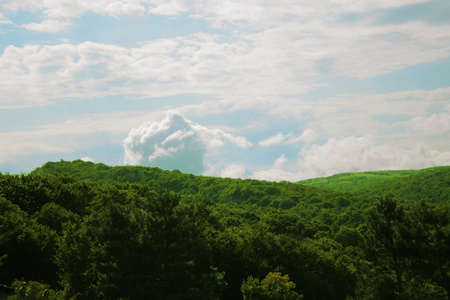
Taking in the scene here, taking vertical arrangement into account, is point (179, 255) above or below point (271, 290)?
above

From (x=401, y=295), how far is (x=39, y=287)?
3371cm

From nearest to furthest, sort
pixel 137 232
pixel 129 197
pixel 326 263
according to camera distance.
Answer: pixel 137 232, pixel 326 263, pixel 129 197

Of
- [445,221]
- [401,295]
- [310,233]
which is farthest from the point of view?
[310,233]

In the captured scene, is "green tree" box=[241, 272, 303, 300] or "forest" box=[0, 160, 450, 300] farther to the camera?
"green tree" box=[241, 272, 303, 300]

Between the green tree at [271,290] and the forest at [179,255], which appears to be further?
the green tree at [271,290]

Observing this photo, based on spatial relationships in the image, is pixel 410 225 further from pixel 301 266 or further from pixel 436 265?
pixel 301 266

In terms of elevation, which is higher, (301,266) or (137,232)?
(137,232)

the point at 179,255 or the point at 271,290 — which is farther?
the point at 271,290

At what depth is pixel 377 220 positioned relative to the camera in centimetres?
4484

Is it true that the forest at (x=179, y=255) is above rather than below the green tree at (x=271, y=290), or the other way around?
above

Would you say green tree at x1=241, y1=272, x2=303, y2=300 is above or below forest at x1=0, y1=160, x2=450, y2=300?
below

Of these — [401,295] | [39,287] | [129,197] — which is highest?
[129,197]

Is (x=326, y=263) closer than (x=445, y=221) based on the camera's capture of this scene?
No

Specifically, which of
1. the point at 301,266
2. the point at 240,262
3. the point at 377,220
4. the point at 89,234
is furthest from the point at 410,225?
the point at 89,234
